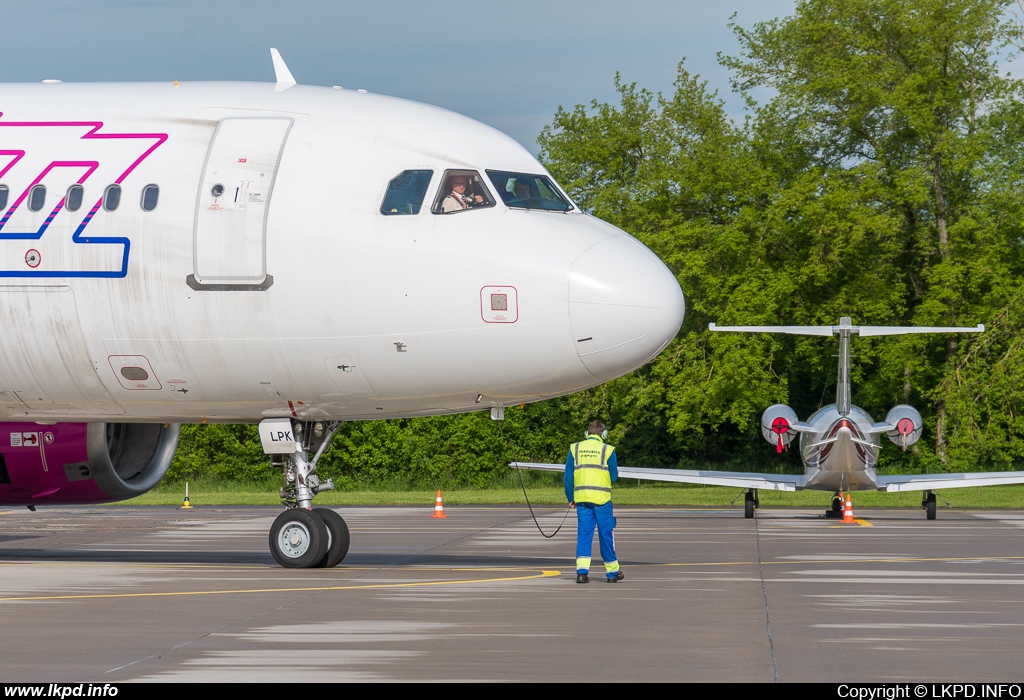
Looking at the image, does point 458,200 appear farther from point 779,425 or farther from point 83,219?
point 779,425

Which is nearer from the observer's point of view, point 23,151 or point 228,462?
point 23,151

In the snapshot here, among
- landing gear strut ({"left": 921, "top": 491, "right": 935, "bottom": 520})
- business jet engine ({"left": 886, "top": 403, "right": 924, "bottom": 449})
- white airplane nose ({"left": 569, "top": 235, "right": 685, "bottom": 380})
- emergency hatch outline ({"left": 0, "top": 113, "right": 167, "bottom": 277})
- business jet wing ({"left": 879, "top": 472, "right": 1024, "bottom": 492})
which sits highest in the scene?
emergency hatch outline ({"left": 0, "top": 113, "right": 167, "bottom": 277})

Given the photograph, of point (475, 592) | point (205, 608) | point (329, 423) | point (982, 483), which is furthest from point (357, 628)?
point (982, 483)

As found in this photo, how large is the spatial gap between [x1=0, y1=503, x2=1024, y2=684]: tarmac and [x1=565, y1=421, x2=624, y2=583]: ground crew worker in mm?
472

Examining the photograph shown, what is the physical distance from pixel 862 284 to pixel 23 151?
39203 mm

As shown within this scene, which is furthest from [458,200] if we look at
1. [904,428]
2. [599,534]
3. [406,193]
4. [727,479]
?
[904,428]

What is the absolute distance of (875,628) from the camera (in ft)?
37.4

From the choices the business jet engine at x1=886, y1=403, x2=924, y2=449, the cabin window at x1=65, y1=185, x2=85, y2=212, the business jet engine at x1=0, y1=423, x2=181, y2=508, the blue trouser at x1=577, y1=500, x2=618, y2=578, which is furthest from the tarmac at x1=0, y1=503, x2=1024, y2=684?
the business jet engine at x1=886, y1=403, x2=924, y2=449

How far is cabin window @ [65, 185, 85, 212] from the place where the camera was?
603 inches

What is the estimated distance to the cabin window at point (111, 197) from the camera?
1524cm

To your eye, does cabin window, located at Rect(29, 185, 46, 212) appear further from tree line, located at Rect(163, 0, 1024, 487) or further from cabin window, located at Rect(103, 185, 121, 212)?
tree line, located at Rect(163, 0, 1024, 487)

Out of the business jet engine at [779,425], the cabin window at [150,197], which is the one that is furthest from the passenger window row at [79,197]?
the business jet engine at [779,425]

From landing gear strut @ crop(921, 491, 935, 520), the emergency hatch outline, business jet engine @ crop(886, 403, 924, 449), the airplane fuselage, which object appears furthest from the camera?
business jet engine @ crop(886, 403, 924, 449)

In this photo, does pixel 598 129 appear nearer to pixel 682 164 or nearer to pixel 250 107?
pixel 682 164
